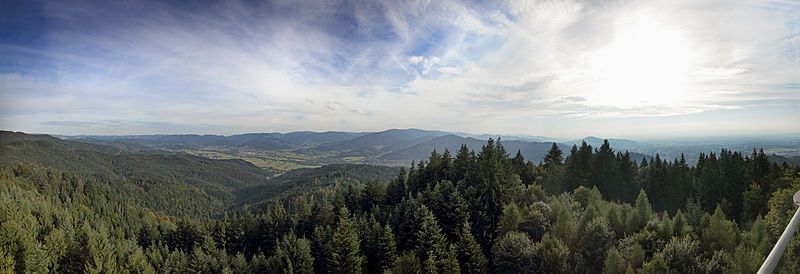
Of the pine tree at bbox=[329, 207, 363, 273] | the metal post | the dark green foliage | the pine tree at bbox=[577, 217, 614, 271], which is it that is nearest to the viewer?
the metal post

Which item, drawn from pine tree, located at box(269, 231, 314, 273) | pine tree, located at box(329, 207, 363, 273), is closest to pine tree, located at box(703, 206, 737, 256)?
pine tree, located at box(329, 207, 363, 273)

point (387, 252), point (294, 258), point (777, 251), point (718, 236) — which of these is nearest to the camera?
point (777, 251)

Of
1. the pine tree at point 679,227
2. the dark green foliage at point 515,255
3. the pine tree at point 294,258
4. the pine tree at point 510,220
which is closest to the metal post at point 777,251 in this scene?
the dark green foliage at point 515,255

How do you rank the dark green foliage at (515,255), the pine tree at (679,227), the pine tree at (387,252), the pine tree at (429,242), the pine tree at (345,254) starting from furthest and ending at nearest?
the pine tree at (345,254)
the pine tree at (387,252)
the pine tree at (429,242)
the dark green foliage at (515,255)
the pine tree at (679,227)

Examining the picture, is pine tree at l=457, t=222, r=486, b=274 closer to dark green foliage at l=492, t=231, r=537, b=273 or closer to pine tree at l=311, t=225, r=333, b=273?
dark green foliage at l=492, t=231, r=537, b=273

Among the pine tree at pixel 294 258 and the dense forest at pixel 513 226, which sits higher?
the dense forest at pixel 513 226

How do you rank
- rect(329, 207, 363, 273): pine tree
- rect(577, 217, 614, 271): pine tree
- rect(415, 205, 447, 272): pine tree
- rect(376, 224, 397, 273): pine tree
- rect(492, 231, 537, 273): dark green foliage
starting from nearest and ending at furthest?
rect(577, 217, 614, 271): pine tree
rect(492, 231, 537, 273): dark green foliage
rect(415, 205, 447, 272): pine tree
rect(376, 224, 397, 273): pine tree
rect(329, 207, 363, 273): pine tree

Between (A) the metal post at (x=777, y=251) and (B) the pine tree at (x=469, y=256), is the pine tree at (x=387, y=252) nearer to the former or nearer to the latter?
(B) the pine tree at (x=469, y=256)

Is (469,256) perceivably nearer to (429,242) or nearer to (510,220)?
(429,242)

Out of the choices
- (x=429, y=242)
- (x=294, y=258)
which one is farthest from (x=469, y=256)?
(x=294, y=258)
